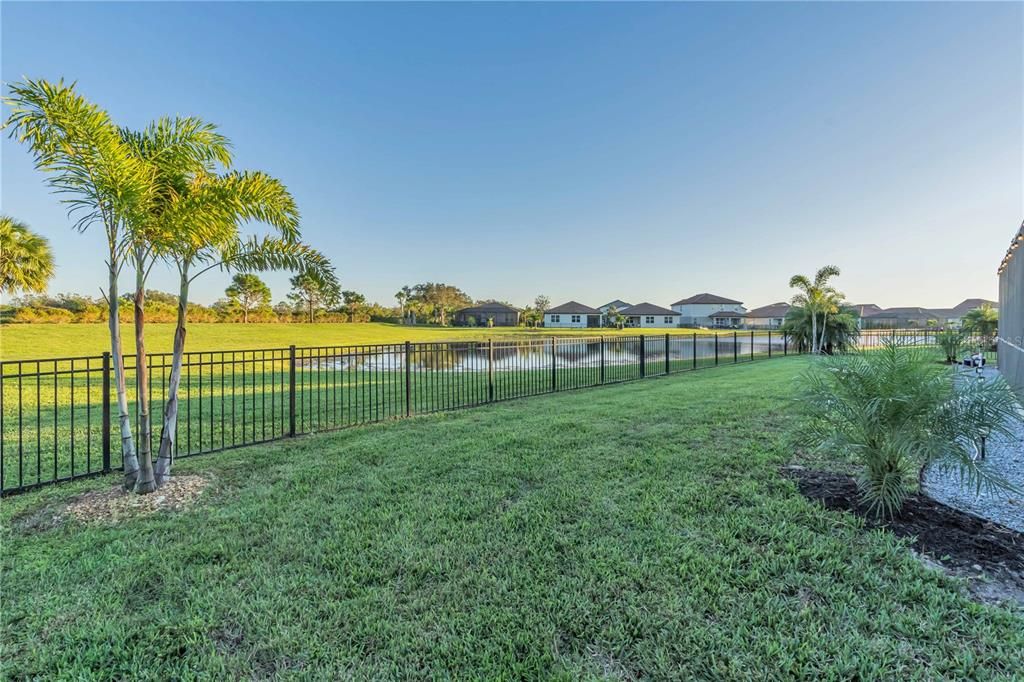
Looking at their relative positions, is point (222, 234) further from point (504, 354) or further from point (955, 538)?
point (504, 354)

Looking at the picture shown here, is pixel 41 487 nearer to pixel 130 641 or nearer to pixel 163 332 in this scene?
pixel 130 641

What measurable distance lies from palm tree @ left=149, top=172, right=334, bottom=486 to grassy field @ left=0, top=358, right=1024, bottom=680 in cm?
114

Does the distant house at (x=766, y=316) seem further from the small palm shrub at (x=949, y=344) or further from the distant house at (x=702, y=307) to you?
the small palm shrub at (x=949, y=344)

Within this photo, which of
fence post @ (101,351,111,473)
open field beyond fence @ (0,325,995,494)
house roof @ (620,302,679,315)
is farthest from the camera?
house roof @ (620,302,679,315)

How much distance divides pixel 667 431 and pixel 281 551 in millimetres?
4309

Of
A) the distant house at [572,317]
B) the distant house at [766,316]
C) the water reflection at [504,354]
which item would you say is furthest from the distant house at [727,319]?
the water reflection at [504,354]

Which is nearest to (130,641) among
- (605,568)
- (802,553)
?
(605,568)

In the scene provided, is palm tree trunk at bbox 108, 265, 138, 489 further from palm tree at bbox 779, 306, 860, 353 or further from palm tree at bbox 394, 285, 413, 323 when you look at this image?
palm tree at bbox 394, 285, 413, 323

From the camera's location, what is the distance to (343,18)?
9070mm

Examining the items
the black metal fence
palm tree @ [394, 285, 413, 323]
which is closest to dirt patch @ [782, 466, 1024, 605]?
the black metal fence

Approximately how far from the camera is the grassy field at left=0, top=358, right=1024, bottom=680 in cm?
170

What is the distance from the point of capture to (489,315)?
224 feet

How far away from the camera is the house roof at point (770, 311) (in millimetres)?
68944

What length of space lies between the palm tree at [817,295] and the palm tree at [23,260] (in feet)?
104
